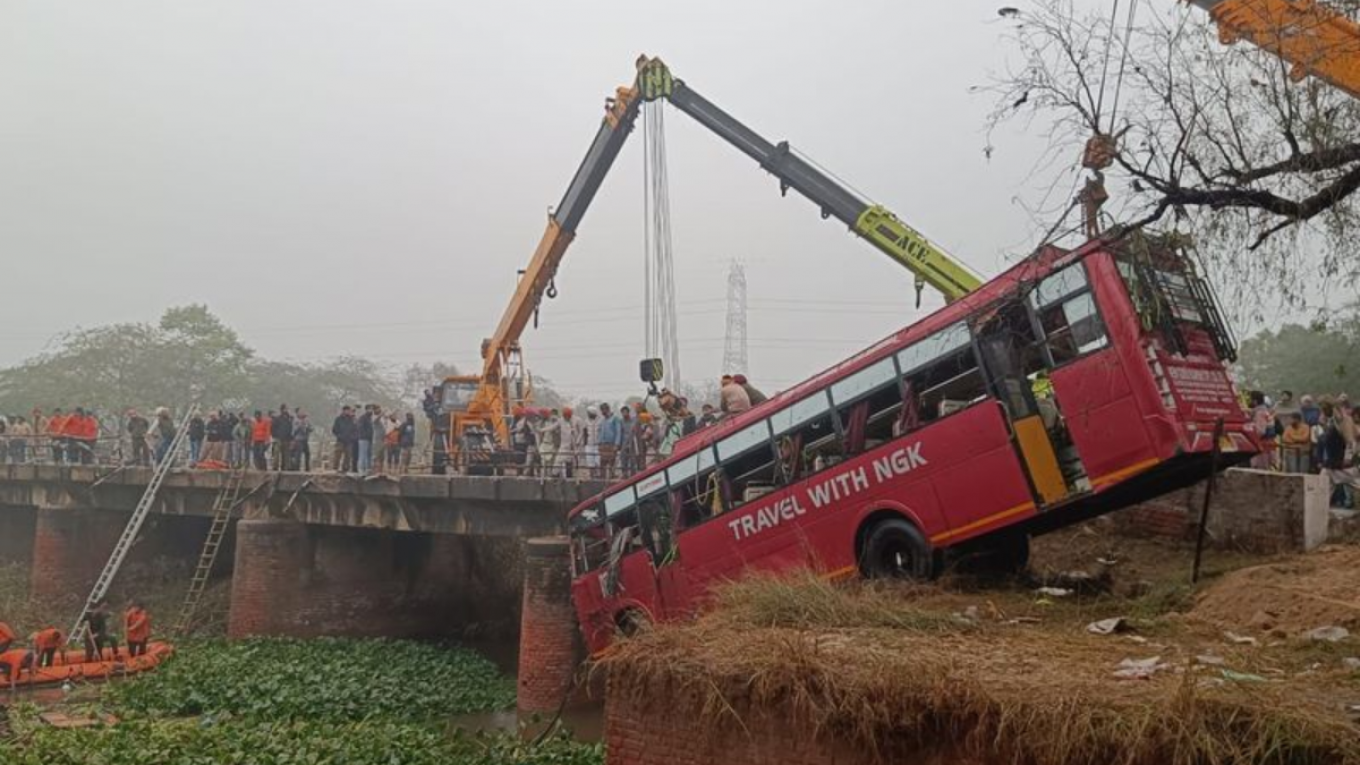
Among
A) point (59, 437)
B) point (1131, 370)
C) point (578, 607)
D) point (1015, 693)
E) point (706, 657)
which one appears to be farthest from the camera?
point (59, 437)

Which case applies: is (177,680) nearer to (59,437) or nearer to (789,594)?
(789,594)

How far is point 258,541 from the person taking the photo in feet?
71.3

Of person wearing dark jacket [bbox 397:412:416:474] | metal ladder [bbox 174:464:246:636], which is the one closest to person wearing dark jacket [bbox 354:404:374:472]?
person wearing dark jacket [bbox 397:412:416:474]

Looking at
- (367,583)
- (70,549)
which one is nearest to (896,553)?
(367,583)

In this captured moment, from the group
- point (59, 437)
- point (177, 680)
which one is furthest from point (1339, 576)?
point (59, 437)

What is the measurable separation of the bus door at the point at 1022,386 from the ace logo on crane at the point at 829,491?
1.02 metres

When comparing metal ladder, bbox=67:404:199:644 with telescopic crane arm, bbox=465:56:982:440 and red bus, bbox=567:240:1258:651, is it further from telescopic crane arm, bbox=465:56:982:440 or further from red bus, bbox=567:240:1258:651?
red bus, bbox=567:240:1258:651

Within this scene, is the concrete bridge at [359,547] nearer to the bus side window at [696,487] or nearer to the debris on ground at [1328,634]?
the bus side window at [696,487]

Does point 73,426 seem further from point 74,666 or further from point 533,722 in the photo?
point 533,722

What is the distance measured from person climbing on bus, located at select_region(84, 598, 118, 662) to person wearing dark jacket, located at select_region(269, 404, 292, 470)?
5.52 m

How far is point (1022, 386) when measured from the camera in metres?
9.87

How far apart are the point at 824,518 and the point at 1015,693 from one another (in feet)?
18.2

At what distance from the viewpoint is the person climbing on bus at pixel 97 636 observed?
18750 millimetres

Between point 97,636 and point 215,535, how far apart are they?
484cm
